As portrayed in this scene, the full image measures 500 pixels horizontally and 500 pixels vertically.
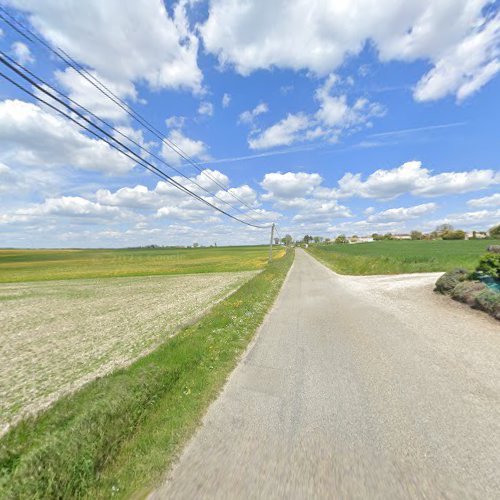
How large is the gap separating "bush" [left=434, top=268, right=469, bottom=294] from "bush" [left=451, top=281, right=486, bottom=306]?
1.98ft

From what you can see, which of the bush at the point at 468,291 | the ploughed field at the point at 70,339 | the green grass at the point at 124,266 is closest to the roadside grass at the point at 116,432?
the ploughed field at the point at 70,339

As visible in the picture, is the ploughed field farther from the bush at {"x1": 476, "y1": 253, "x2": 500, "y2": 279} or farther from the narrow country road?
the bush at {"x1": 476, "y1": 253, "x2": 500, "y2": 279}

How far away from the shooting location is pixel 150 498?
2387mm

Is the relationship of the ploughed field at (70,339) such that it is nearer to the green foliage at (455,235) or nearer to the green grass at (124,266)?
the green grass at (124,266)

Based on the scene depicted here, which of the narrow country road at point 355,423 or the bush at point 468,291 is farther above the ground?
the bush at point 468,291

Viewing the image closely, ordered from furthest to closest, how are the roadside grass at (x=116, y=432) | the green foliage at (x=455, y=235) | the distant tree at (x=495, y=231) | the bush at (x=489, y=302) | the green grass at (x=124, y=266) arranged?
1. the green foliage at (x=455, y=235)
2. the distant tree at (x=495, y=231)
3. the green grass at (x=124, y=266)
4. the bush at (x=489, y=302)
5. the roadside grass at (x=116, y=432)

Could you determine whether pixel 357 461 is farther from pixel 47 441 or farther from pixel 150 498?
pixel 47 441

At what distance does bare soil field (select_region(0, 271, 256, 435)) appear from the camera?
5160 millimetres

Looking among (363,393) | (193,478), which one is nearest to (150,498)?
(193,478)

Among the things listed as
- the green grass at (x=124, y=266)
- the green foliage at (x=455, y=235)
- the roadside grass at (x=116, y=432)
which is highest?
the green foliage at (x=455, y=235)

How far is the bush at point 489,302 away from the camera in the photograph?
302 inches

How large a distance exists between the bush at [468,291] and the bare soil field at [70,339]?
1057 cm

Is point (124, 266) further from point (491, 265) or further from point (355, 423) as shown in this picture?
point (355, 423)

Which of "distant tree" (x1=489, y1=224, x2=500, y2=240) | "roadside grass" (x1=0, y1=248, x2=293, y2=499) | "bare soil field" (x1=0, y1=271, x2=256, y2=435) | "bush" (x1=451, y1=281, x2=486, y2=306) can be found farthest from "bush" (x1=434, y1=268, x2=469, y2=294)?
"distant tree" (x1=489, y1=224, x2=500, y2=240)
